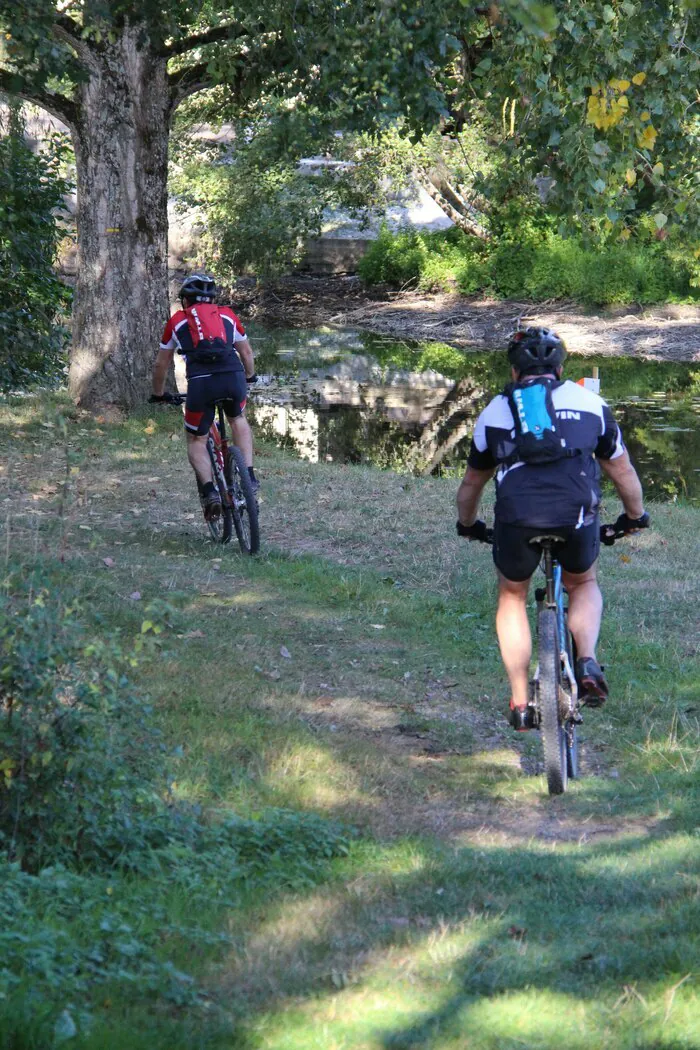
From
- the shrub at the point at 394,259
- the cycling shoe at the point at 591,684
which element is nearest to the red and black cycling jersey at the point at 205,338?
the cycling shoe at the point at 591,684

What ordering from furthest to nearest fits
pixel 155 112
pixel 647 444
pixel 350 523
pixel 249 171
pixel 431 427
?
pixel 249 171 → pixel 431 427 → pixel 647 444 → pixel 155 112 → pixel 350 523

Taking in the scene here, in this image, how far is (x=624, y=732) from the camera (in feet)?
21.9

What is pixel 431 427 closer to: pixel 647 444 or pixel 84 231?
pixel 647 444

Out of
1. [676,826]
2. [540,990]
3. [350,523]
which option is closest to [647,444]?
[350,523]

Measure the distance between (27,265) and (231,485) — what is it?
20.1 feet

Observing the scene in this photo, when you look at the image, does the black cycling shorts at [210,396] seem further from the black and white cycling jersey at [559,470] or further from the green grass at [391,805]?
the black and white cycling jersey at [559,470]

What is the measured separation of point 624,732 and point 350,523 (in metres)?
5.12

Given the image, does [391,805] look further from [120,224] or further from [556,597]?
[120,224]

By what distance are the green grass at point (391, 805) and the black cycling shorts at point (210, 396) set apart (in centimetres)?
100

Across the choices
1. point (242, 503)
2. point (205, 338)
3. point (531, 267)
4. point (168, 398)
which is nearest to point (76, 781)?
point (205, 338)

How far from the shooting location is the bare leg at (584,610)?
5738mm

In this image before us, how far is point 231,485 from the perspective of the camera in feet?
32.3

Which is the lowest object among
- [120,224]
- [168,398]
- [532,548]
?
[532,548]

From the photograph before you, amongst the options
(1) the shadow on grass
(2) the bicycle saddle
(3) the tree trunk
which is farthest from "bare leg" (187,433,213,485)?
(3) the tree trunk
